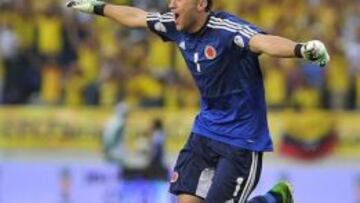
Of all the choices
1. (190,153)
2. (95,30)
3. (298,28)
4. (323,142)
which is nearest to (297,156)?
(323,142)

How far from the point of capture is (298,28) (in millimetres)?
16500

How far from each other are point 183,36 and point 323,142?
811cm

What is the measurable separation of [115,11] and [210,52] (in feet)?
3.76

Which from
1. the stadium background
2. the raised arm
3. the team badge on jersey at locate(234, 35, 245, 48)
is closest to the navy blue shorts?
the team badge on jersey at locate(234, 35, 245, 48)

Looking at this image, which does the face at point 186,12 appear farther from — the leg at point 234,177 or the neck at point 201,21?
the leg at point 234,177

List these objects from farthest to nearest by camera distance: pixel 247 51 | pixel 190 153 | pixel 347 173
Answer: pixel 347 173 < pixel 190 153 < pixel 247 51

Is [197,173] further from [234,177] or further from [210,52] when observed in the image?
[210,52]

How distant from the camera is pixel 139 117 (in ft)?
53.2

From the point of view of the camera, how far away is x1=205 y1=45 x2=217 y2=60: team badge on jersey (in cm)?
816

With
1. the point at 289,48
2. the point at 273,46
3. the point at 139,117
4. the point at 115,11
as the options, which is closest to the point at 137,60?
the point at 139,117

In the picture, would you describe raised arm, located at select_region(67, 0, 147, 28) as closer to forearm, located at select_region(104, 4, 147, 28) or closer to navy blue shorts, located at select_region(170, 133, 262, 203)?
forearm, located at select_region(104, 4, 147, 28)

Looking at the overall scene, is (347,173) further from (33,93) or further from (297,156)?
(33,93)

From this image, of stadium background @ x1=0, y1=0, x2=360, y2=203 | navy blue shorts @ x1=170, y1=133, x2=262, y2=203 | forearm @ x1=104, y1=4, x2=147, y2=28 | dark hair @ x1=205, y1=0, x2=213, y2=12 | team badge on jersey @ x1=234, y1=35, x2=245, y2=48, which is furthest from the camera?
stadium background @ x1=0, y1=0, x2=360, y2=203

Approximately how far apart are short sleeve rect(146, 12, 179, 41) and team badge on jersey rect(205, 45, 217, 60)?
1.32 ft
